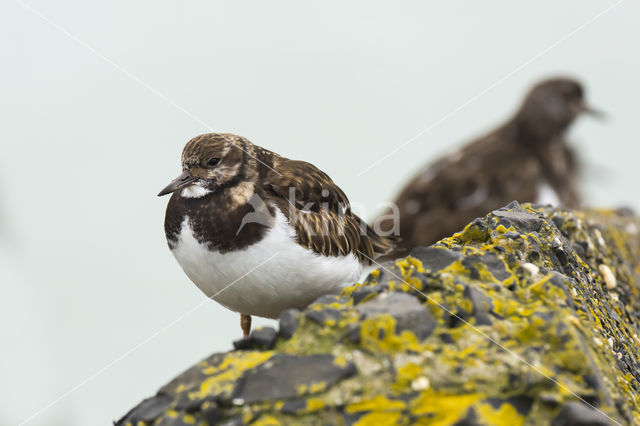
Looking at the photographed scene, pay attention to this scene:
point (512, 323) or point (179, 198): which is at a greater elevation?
point (179, 198)

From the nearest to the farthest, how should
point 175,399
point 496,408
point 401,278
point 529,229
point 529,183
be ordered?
point 496,408
point 175,399
point 401,278
point 529,229
point 529,183

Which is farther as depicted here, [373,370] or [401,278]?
[401,278]

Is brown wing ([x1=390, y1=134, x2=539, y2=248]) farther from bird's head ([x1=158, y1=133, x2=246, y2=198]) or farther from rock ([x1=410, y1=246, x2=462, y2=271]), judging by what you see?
rock ([x1=410, y1=246, x2=462, y2=271])

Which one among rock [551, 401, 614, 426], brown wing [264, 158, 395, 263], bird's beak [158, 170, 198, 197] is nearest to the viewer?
rock [551, 401, 614, 426]

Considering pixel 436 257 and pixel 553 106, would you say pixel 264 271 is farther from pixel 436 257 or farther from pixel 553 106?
pixel 553 106

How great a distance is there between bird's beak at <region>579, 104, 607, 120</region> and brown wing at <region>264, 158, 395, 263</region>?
28.5ft

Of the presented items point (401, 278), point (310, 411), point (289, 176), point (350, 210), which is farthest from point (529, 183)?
point (310, 411)

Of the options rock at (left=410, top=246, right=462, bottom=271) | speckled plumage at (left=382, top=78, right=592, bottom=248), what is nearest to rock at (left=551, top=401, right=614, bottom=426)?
rock at (left=410, top=246, right=462, bottom=271)

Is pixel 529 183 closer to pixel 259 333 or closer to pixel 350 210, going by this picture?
pixel 350 210

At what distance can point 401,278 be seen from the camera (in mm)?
3404

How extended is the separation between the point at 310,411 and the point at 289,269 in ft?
5.50

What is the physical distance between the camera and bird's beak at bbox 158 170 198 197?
14.4ft

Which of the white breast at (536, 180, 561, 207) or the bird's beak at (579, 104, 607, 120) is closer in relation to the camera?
the white breast at (536, 180, 561, 207)

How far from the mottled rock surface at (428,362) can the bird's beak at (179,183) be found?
4.68 ft
